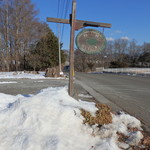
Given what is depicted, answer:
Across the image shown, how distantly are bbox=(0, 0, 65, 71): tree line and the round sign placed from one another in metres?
24.8

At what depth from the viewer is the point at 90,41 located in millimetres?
5410

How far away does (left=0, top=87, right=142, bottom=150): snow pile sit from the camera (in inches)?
115

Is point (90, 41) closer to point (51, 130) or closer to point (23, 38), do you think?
point (51, 130)

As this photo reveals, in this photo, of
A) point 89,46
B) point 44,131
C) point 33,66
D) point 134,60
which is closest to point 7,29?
point 33,66

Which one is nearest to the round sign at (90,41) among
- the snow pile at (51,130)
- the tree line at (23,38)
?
the snow pile at (51,130)

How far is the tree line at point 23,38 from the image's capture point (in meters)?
28.8

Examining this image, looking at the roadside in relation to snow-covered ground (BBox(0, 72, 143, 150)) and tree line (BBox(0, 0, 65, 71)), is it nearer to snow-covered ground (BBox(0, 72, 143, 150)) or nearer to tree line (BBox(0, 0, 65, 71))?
snow-covered ground (BBox(0, 72, 143, 150))

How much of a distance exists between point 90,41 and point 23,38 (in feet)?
83.8

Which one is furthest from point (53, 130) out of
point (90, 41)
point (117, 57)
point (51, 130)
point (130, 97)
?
point (117, 57)

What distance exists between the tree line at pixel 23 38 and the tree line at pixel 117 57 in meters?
29.3

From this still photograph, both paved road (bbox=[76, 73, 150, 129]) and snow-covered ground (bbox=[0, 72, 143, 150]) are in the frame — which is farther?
paved road (bbox=[76, 73, 150, 129])

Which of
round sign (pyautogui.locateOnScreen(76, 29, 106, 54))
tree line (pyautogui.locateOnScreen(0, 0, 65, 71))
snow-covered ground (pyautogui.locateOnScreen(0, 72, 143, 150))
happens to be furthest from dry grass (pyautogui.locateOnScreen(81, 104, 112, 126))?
tree line (pyautogui.locateOnScreen(0, 0, 65, 71))

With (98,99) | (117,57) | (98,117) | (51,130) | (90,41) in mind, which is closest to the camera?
(51,130)

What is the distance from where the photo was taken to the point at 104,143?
3.07m
